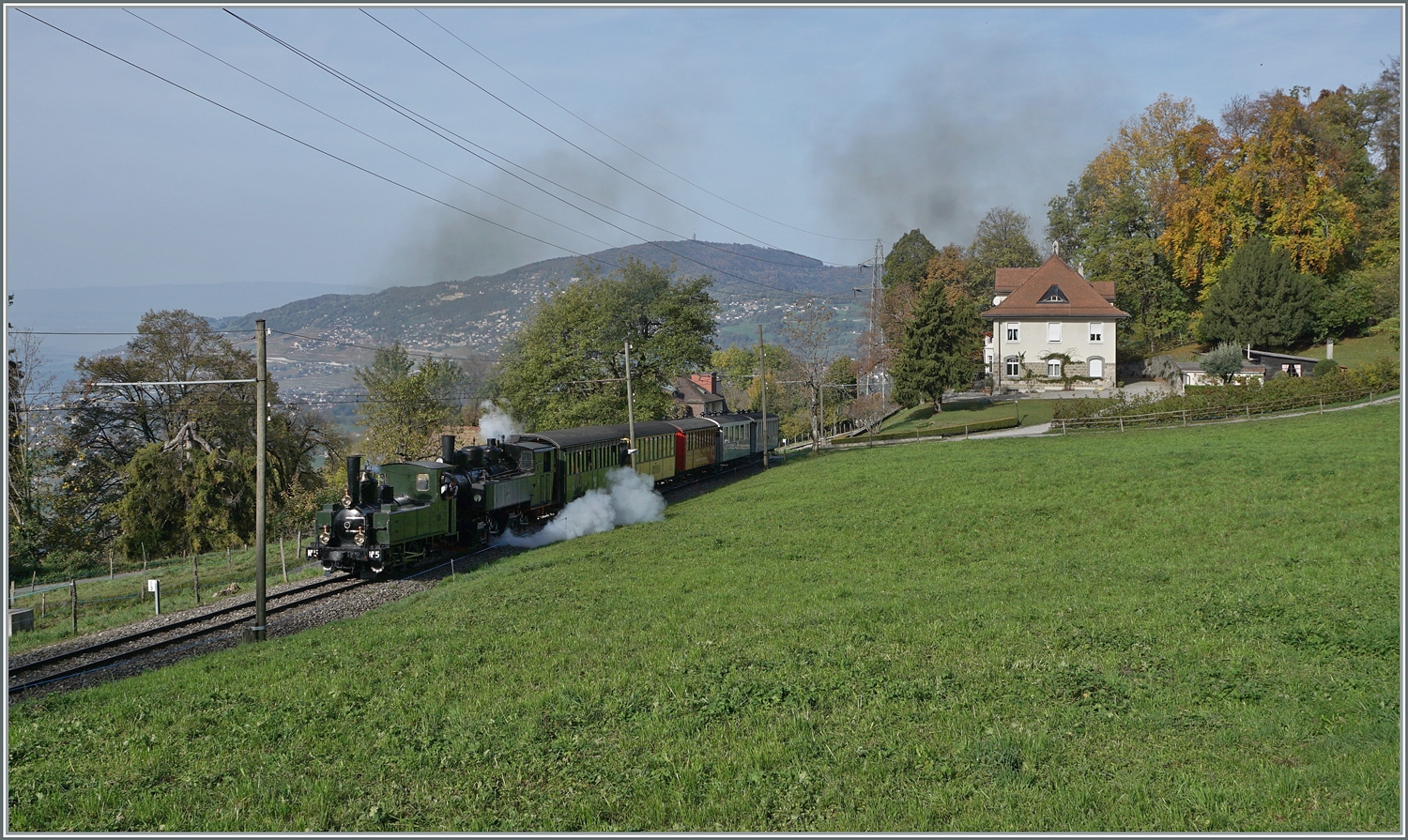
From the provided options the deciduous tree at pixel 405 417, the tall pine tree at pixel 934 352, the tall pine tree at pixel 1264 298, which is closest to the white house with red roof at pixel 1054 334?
the tall pine tree at pixel 1264 298

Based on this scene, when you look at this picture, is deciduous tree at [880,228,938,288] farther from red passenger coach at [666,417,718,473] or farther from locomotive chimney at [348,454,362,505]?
locomotive chimney at [348,454,362,505]

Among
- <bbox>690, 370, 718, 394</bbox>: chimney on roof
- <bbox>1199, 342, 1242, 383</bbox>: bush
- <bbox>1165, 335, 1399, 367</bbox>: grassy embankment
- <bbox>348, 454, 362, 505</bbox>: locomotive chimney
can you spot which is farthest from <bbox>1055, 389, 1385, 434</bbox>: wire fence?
<bbox>690, 370, 718, 394</bbox>: chimney on roof

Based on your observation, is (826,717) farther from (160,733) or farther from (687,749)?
(160,733)

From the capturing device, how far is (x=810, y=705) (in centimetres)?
1021

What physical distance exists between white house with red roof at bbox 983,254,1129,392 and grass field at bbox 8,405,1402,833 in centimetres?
5205

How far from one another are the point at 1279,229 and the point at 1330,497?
5239 cm

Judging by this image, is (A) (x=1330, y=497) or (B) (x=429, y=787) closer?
(B) (x=429, y=787)

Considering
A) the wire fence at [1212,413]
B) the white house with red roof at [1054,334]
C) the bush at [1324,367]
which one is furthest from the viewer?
the white house with red roof at [1054,334]

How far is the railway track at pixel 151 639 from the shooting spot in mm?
14945

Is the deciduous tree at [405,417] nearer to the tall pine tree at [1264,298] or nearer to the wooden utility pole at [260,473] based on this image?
the wooden utility pole at [260,473]

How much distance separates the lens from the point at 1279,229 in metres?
65.8

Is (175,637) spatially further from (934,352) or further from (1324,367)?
(1324,367)

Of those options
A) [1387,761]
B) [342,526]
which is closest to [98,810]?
[1387,761]

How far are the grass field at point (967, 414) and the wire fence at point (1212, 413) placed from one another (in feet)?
22.6
